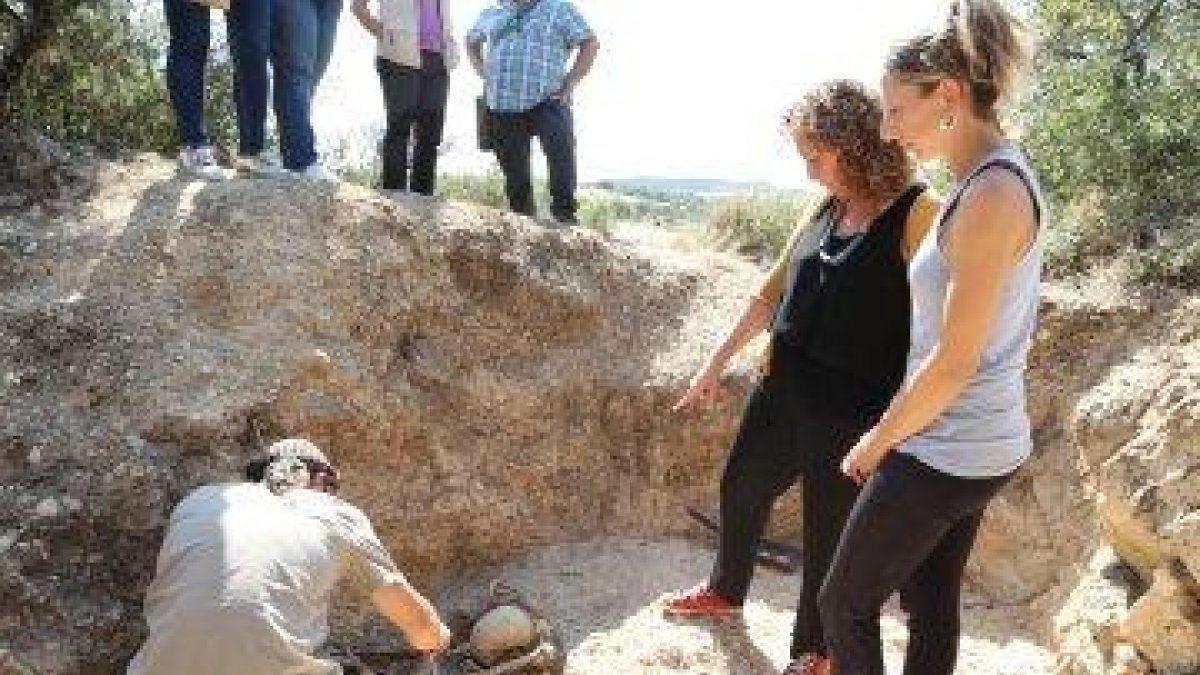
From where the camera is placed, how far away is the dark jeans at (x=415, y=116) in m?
5.50

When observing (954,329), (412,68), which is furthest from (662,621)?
(412,68)

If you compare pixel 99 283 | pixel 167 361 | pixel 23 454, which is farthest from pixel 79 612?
pixel 99 283

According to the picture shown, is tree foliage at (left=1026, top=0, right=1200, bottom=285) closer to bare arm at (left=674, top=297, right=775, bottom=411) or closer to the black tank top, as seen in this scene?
bare arm at (left=674, top=297, right=775, bottom=411)

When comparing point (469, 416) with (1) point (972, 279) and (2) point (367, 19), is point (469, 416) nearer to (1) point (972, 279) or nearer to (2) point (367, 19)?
(2) point (367, 19)

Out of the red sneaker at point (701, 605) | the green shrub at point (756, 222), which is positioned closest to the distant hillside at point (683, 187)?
the green shrub at point (756, 222)

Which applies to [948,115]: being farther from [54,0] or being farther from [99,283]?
[54,0]

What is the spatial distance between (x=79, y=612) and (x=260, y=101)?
222cm

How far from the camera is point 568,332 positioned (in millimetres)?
5359

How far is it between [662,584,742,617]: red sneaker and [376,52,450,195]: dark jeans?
7.60 ft

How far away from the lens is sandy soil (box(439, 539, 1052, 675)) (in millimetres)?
4094

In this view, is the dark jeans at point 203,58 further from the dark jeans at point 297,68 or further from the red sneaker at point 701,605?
the red sneaker at point 701,605

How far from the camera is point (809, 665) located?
3584mm

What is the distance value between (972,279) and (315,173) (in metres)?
3.38

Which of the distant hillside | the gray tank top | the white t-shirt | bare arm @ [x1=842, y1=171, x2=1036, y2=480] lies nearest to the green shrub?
the distant hillside
